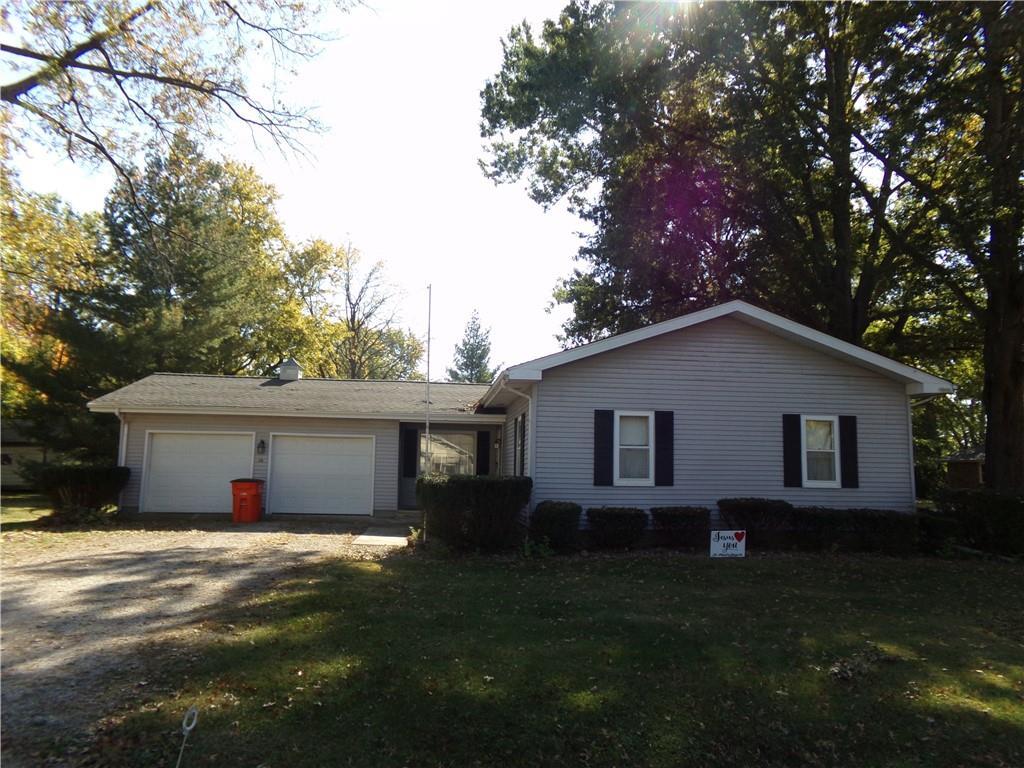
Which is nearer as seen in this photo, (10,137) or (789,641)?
(789,641)

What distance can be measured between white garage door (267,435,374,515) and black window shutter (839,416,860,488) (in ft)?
33.7

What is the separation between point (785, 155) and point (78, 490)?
57.1ft

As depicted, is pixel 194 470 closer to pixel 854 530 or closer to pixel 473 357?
pixel 854 530

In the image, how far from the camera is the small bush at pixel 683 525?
11117 mm

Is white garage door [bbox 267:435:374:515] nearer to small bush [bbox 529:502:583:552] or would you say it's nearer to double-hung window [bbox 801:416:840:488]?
small bush [bbox 529:502:583:552]

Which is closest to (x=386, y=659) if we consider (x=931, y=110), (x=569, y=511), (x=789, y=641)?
(x=789, y=641)

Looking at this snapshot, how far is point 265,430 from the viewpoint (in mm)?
15711

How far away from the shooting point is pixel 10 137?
10.2 m

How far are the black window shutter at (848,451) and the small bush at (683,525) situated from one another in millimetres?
3040

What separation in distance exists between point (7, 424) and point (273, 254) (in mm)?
13626

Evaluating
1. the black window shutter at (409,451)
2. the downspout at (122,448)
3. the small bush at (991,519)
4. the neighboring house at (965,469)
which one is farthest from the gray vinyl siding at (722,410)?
the neighboring house at (965,469)

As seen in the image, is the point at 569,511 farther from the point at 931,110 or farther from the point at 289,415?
the point at 931,110

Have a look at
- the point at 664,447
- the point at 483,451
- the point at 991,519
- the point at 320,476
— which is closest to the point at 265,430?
the point at 320,476

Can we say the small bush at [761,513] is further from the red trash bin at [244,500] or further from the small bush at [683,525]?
the red trash bin at [244,500]
